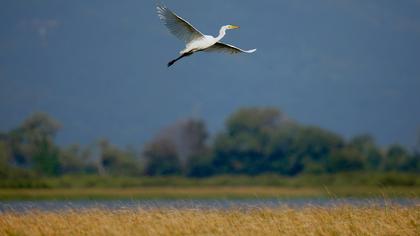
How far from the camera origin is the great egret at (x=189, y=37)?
18.1 m

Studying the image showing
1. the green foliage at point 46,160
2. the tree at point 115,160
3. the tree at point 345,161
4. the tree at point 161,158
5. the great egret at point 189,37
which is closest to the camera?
the great egret at point 189,37

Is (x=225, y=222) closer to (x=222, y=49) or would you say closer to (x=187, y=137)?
(x=222, y=49)

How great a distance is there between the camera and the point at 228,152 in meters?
62.7

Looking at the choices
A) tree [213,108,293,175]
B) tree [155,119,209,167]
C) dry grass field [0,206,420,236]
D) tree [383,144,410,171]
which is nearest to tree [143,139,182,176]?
tree [155,119,209,167]

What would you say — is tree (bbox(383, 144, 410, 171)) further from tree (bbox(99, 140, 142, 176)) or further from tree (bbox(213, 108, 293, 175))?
tree (bbox(99, 140, 142, 176))

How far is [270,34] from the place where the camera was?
199 meters

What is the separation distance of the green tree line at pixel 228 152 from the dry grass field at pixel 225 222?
4034 cm

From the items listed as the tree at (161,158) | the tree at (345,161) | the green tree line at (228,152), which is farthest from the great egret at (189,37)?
the tree at (161,158)

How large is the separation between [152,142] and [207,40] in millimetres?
44641

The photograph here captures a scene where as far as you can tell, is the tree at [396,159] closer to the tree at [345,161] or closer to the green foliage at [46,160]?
the tree at [345,161]

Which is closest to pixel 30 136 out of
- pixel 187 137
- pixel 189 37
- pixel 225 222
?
pixel 187 137

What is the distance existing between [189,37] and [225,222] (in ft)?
20.4

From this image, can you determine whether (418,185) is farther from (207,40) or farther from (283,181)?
(207,40)

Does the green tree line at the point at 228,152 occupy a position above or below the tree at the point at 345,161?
above
